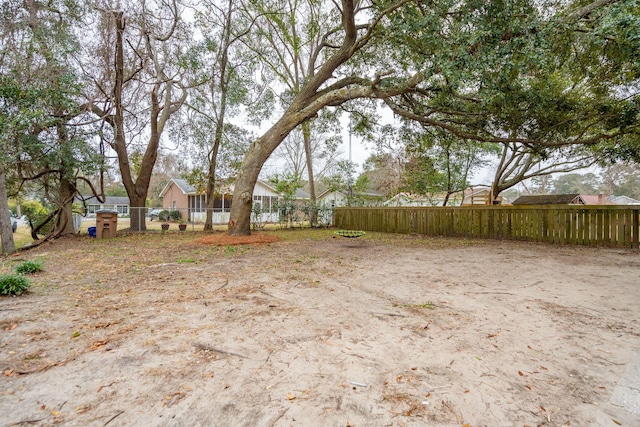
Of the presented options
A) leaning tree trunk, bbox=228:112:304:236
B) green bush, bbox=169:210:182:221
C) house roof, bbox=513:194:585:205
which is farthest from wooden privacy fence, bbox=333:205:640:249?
green bush, bbox=169:210:182:221

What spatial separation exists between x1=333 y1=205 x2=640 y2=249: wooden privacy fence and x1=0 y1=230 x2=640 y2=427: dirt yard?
482 cm

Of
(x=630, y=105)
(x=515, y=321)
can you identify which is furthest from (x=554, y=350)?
(x=630, y=105)

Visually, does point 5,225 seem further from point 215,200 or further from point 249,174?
point 215,200

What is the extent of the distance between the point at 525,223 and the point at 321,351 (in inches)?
408

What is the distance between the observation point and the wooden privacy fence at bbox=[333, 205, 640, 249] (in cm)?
828

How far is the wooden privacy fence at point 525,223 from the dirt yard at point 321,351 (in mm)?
4820

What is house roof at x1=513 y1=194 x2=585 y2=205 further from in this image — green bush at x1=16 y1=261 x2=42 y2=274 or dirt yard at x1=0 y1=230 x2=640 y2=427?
green bush at x1=16 y1=261 x2=42 y2=274

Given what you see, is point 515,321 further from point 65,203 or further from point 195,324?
point 65,203

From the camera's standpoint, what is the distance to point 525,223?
33.0 feet

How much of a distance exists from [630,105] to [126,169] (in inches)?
644

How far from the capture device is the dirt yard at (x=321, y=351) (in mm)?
1681

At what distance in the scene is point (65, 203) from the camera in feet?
34.3

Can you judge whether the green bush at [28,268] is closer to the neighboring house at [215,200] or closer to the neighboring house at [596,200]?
the neighboring house at [215,200]

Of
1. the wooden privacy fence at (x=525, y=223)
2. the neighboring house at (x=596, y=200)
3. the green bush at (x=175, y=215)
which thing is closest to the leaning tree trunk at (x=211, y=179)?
the wooden privacy fence at (x=525, y=223)
